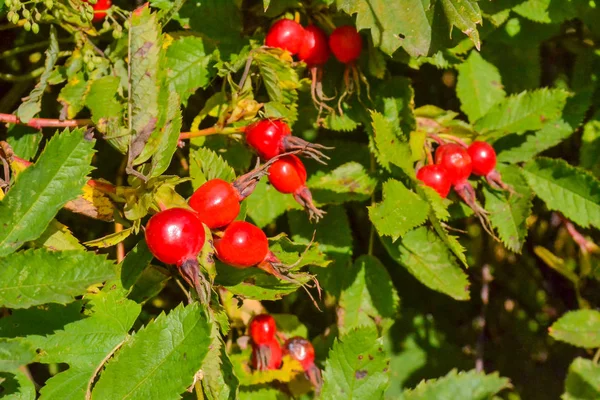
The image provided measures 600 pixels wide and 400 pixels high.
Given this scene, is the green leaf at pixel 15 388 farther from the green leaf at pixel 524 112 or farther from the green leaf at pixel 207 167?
the green leaf at pixel 524 112

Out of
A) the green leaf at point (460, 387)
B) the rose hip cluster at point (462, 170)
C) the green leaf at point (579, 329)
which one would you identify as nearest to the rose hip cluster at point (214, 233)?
the rose hip cluster at point (462, 170)

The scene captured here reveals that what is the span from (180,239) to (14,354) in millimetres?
305

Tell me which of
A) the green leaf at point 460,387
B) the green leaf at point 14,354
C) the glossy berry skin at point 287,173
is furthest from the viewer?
the green leaf at point 460,387

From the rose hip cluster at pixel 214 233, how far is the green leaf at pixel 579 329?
1.02 m

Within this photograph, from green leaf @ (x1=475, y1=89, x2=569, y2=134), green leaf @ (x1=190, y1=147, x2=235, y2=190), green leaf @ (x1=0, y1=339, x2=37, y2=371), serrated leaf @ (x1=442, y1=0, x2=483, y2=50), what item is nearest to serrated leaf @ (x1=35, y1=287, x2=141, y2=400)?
green leaf @ (x1=0, y1=339, x2=37, y2=371)

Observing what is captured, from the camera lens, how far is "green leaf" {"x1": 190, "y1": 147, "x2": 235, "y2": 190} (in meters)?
1.28

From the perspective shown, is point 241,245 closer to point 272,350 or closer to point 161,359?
point 161,359

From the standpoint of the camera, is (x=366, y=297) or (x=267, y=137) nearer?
(x=267, y=137)

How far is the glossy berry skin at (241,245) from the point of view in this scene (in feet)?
3.74

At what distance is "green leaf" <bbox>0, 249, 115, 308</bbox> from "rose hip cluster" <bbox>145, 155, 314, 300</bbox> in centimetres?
10

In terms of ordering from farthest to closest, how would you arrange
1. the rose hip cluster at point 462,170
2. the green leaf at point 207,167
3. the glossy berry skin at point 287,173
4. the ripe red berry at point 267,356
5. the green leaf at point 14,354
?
the ripe red berry at point 267,356, the rose hip cluster at point 462,170, the glossy berry skin at point 287,173, the green leaf at point 207,167, the green leaf at point 14,354

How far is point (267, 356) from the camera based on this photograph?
1714 mm

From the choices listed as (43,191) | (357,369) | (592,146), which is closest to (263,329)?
(357,369)

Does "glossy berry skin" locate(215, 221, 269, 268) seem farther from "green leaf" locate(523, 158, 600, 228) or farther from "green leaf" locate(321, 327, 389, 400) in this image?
"green leaf" locate(523, 158, 600, 228)
